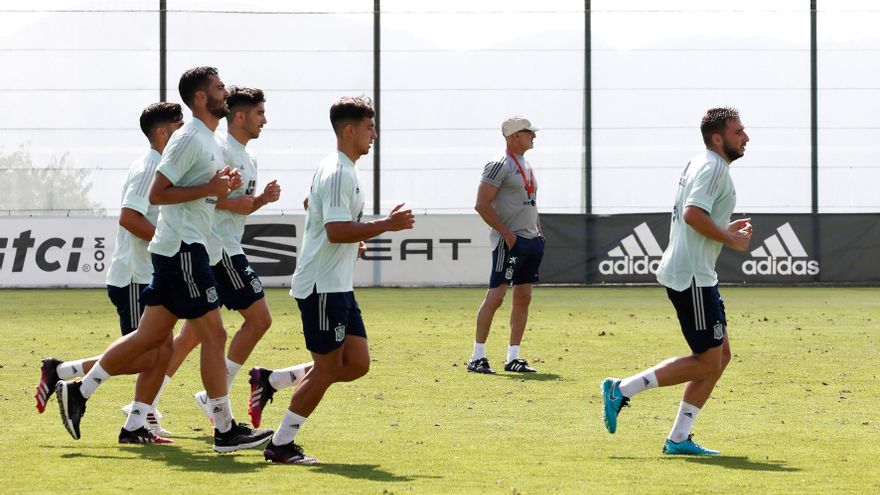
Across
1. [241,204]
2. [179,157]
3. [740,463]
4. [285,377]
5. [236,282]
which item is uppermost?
[179,157]

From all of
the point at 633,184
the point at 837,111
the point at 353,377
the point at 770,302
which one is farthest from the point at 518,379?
the point at 837,111

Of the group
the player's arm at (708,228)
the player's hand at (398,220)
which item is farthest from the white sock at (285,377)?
the player's arm at (708,228)

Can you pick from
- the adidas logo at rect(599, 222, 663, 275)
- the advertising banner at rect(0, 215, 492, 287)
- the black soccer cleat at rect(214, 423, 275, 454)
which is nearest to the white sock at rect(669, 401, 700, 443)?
the black soccer cleat at rect(214, 423, 275, 454)

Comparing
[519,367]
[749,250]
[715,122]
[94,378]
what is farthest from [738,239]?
[749,250]

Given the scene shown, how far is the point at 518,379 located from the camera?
11.2 m

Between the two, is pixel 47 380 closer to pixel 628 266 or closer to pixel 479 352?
pixel 479 352

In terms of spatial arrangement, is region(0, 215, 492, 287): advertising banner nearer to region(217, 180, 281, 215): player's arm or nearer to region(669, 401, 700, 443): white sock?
region(217, 180, 281, 215): player's arm

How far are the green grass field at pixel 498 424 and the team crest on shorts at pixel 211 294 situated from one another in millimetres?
831

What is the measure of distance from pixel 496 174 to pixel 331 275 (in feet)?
16.7

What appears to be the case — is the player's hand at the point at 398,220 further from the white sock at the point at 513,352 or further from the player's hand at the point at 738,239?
the white sock at the point at 513,352

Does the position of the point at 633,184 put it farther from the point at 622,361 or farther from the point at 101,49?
the point at 622,361

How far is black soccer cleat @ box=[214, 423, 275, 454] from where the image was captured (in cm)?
760

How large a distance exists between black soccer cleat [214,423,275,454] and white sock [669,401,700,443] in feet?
7.30

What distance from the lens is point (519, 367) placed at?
38.7 feet
